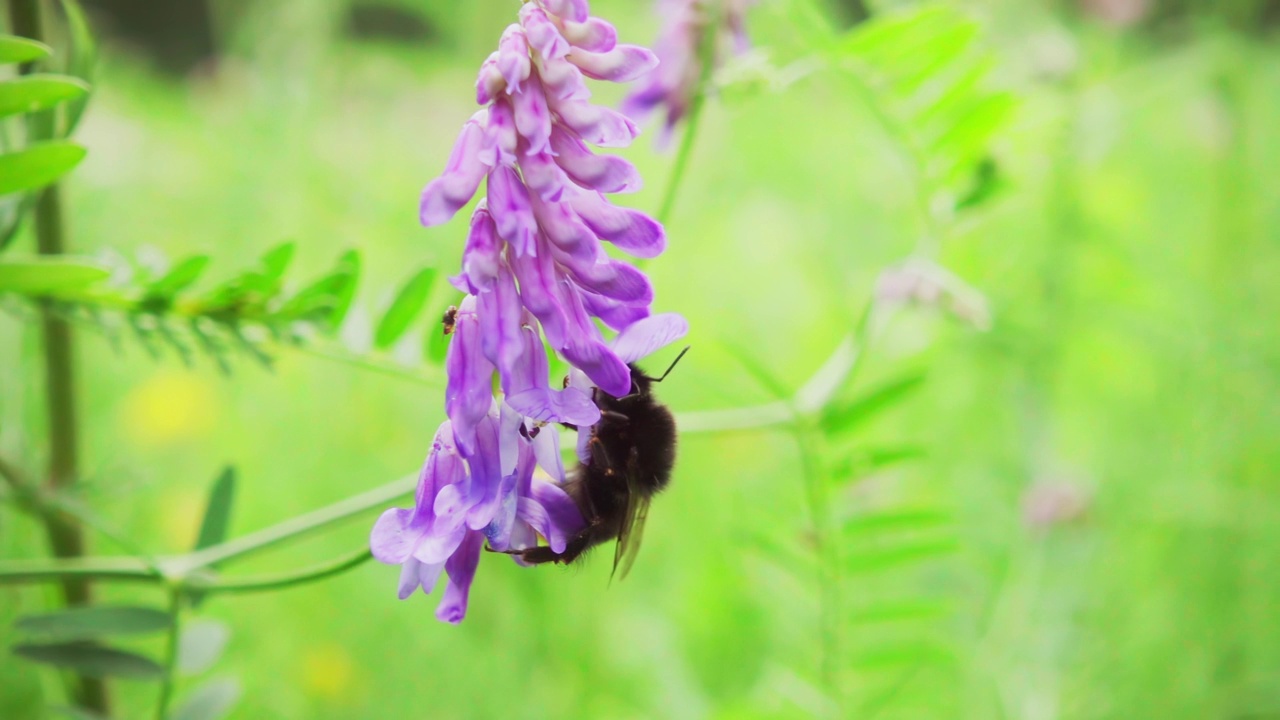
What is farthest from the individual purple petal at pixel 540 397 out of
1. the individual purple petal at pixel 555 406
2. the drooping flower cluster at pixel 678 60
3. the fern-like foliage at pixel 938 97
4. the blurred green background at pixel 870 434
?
the fern-like foliage at pixel 938 97

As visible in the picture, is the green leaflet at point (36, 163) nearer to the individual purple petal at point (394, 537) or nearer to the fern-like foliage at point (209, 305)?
the fern-like foliage at point (209, 305)

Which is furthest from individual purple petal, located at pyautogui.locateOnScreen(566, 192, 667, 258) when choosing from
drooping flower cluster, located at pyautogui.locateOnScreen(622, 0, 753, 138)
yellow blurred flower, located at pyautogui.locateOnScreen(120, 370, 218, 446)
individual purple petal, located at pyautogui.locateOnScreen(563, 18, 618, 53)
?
yellow blurred flower, located at pyautogui.locateOnScreen(120, 370, 218, 446)

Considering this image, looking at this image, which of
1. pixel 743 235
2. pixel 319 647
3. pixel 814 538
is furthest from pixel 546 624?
pixel 743 235

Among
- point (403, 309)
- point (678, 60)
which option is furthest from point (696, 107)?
point (403, 309)

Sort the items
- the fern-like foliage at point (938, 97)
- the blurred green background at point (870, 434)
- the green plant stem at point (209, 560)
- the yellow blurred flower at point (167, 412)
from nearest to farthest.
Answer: the green plant stem at point (209, 560) < the fern-like foliage at point (938, 97) < the blurred green background at point (870, 434) < the yellow blurred flower at point (167, 412)

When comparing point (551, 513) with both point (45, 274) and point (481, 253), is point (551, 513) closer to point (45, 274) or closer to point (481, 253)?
point (481, 253)

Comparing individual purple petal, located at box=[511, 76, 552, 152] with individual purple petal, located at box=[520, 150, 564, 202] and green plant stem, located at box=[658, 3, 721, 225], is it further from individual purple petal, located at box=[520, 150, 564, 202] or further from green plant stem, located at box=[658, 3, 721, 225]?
green plant stem, located at box=[658, 3, 721, 225]
